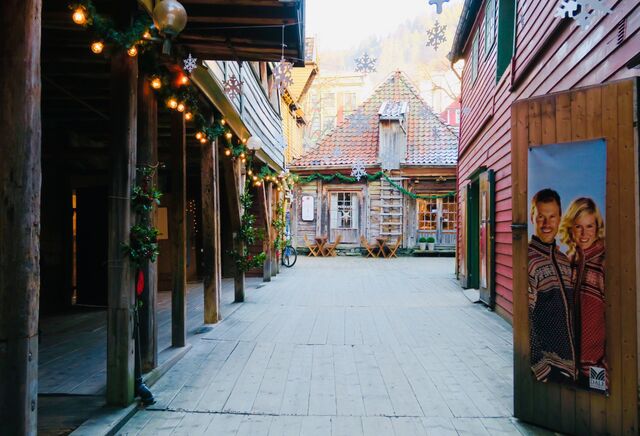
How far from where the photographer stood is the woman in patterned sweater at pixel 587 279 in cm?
309

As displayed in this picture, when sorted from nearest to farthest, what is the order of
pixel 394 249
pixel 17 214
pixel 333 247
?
1. pixel 17 214
2. pixel 394 249
3. pixel 333 247

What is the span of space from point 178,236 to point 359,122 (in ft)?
55.4

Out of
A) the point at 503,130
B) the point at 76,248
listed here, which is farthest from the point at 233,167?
the point at 503,130

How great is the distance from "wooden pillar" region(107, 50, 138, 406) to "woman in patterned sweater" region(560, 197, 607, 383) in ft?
10.4

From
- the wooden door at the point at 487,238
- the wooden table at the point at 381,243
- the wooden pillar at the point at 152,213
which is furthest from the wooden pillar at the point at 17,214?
the wooden table at the point at 381,243

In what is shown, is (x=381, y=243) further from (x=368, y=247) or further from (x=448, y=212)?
(x=448, y=212)

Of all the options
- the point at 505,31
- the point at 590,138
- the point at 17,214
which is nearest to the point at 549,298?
the point at 590,138

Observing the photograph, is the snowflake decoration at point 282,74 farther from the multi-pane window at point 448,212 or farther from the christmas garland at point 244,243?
the multi-pane window at point 448,212

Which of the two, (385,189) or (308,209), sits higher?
(385,189)

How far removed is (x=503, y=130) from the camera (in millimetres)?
7270

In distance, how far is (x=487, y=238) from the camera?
26.8 ft

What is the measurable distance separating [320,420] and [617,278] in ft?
7.19

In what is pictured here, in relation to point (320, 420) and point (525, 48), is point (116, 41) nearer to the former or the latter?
point (320, 420)

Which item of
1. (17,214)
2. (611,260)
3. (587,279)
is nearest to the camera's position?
(17,214)
